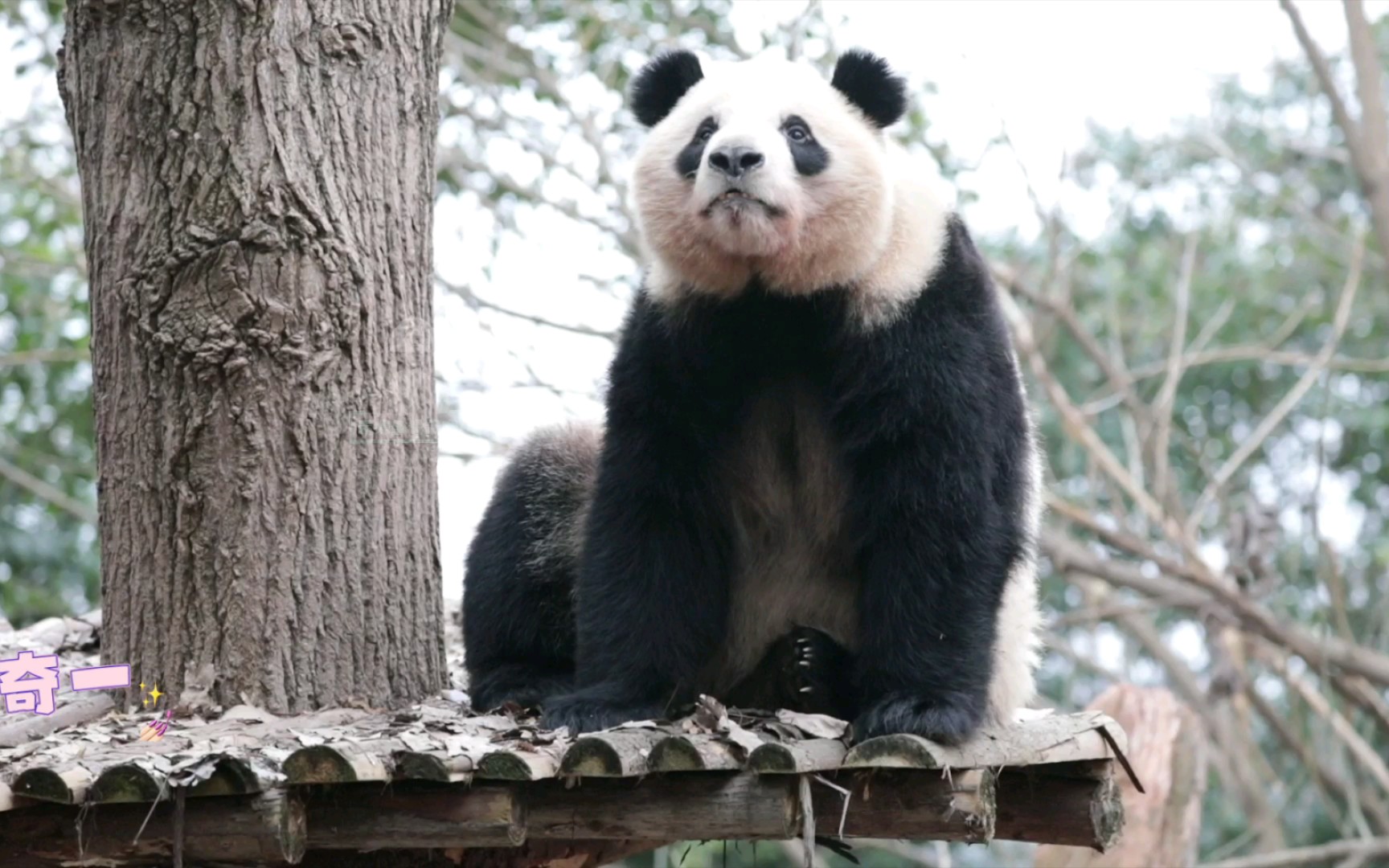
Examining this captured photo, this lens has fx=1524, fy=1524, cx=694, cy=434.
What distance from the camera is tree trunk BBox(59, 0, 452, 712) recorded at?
4.38 metres

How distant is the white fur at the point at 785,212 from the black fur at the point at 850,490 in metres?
0.07

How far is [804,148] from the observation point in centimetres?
437

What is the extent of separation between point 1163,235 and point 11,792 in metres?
12.0

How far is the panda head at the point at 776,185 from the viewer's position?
4160 millimetres

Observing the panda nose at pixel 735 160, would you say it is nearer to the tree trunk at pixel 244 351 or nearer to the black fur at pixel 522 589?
the tree trunk at pixel 244 351

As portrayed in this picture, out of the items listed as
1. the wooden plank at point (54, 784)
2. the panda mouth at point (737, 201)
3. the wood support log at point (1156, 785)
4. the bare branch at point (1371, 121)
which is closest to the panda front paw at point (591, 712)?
the wooden plank at point (54, 784)

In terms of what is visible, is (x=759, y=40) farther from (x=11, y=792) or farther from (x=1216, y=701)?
(x=11, y=792)

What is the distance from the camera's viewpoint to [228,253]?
4348mm

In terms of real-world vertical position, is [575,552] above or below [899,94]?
below

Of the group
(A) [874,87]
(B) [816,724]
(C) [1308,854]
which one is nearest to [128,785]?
(B) [816,724]

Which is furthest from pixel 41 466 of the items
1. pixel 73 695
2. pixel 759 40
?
pixel 73 695

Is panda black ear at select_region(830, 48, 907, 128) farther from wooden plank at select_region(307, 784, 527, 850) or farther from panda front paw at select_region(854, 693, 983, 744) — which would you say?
wooden plank at select_region(307, 784, 527, 850)

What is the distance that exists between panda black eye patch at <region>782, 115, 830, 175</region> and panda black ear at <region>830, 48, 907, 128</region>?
0.34m

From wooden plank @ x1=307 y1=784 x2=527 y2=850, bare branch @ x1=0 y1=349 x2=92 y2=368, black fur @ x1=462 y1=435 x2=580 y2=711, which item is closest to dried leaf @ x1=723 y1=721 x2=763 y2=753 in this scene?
wooden plank @ x1=307 y1=784 x2=527 y2=850
